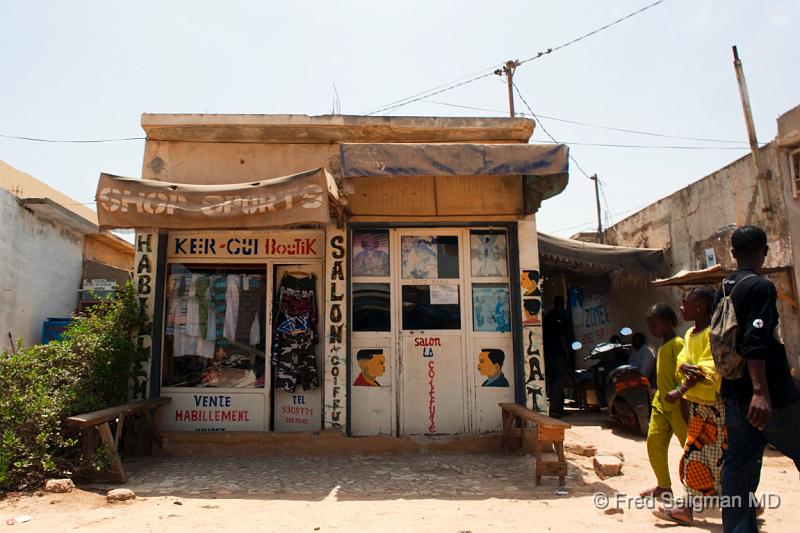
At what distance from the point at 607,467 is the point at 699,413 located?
162 centimetres

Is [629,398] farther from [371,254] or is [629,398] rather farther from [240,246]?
[240,246]

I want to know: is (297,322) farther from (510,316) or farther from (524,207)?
(524,207)

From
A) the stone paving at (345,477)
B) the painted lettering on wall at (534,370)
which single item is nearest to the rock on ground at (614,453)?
the stone paving at (345,477)

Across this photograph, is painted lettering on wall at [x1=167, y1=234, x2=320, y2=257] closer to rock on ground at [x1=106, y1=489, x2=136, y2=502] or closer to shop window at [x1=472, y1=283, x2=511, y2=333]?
shop window at [x1=472, y1=283, x2=511, y2=333]

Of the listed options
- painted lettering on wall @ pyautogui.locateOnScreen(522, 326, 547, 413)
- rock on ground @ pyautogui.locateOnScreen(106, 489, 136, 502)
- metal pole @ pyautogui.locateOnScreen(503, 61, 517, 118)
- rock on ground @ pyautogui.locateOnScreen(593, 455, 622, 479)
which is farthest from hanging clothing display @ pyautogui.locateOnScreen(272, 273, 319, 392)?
metal pole @ pyautogui.locateOnScreen(503, 61, 517, 118)

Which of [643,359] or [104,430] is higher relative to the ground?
[643,359]

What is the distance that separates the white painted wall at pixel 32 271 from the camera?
11203 millimetres

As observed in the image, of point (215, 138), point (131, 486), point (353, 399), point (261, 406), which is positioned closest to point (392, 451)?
point (353, 399)

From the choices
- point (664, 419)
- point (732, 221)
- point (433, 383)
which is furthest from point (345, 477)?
point (732, 221)

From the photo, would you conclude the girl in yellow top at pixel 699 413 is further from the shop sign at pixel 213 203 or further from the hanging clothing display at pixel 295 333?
the hanging clothing display at pixel 295 333

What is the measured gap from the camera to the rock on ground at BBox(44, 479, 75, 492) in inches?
176

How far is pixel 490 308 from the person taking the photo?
652 cm

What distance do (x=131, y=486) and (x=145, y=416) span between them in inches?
49.9

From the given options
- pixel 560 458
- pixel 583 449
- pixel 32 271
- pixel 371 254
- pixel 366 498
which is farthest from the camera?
pixel 32 271
